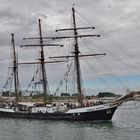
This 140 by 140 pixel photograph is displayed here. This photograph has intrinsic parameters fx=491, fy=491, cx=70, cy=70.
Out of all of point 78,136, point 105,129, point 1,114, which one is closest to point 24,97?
point 1,114

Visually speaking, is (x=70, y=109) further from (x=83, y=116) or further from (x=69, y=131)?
(x=69, y=131)

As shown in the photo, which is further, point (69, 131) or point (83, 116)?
point (83, 116)

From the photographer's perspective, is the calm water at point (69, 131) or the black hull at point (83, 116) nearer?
the calm water at point (69, 131)

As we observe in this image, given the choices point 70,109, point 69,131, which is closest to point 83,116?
point 70,109

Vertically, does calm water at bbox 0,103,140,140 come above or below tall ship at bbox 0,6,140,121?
below

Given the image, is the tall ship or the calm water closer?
the calm water

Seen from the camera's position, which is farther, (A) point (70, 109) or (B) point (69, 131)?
(A) point (70, 109)

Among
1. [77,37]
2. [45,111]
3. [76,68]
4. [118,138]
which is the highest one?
[77,37]

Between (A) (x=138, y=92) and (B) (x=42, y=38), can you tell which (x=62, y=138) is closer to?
(A) (x=138, y=92)

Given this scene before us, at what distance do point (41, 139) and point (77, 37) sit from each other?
98.7 feet

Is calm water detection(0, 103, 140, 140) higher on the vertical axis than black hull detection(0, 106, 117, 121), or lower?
lower

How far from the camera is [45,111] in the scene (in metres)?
85.5

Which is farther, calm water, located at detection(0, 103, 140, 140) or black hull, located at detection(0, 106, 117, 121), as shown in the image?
black hull, located at detection(0, 106, 117, 121)

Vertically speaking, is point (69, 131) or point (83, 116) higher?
point (83, 116)
